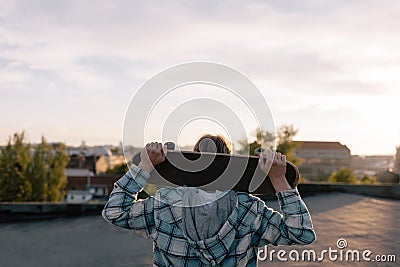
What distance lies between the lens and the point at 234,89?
134 cm

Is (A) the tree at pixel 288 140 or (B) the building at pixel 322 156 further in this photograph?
(B) the building at pixel 322 156

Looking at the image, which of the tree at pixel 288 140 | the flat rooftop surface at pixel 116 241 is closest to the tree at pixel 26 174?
the tree at pixel 288 140

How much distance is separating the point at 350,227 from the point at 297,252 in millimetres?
1672

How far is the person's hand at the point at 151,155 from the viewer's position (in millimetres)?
1271

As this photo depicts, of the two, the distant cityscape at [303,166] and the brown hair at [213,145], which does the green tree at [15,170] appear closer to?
the distant cityscape at [303,166]

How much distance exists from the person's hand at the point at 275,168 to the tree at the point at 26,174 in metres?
23.9

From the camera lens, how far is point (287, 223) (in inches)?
49.9

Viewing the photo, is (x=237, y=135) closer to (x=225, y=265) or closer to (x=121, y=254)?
(x=225, y=265)

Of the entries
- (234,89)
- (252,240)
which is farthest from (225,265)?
(234,89)

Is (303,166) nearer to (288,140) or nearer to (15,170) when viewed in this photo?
(288,140)

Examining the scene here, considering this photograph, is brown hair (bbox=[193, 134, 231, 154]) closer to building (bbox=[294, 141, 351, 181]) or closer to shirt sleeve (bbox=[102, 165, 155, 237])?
shirt sleeve (bbox=[102, 165, 155, 237])

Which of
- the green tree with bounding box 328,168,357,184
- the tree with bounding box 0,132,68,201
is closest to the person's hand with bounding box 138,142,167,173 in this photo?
the tree with bounding box 0,132,68,201

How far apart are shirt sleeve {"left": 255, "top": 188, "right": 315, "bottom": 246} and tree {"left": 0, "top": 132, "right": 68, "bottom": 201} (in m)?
23.9

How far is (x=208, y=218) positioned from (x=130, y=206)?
26cm
